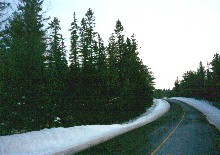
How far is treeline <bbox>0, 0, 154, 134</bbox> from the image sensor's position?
22.1 meters

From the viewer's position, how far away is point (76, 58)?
198ft

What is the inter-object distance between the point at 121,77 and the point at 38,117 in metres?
24.6

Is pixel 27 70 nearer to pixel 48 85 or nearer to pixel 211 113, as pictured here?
pixel 48 85

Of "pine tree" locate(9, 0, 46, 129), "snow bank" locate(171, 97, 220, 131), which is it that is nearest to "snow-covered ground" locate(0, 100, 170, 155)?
"pine tree" locate(9, 0, 46, 129)

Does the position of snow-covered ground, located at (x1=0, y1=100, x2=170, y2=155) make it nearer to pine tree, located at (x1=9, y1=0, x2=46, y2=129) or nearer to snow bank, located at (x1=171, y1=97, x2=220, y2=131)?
pine tree, located at (x1=9, y1=0, x2=46, y2=129)

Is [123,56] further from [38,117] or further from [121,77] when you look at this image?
[38,117]

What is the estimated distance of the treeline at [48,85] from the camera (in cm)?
2212

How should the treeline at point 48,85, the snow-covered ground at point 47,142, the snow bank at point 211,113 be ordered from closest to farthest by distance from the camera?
the snow-covered ground at point 47,142, the treeline at point 48,85, the snow bank at point 211,113

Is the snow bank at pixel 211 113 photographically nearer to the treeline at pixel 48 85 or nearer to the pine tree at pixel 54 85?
the treeline at pixel 48 85

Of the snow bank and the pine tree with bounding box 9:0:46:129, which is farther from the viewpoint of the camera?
the snow bank

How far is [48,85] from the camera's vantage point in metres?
24.5

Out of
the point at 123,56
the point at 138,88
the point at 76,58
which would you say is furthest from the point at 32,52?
the point at 76,58

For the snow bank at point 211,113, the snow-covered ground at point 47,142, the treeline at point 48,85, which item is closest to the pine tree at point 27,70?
the treeline at point 48,85

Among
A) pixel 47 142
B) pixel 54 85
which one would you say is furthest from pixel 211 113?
pixel 47 142
